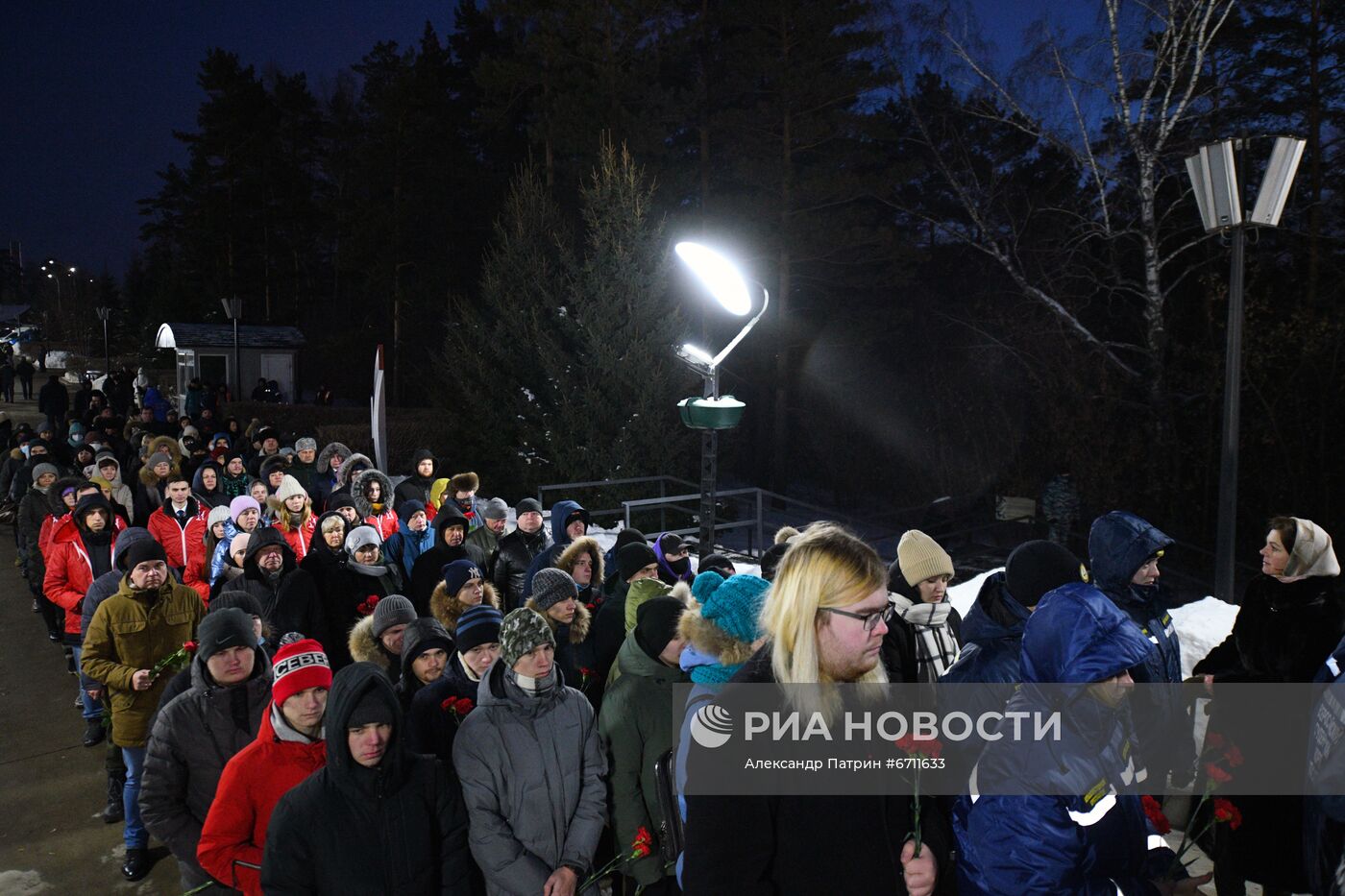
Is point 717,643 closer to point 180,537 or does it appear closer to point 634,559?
point 634,559

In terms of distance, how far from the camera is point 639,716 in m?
3.48

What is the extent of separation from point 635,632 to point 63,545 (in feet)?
17.0

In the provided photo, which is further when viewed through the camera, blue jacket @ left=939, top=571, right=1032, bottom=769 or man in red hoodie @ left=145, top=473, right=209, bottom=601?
man in red hoodie @ left=145, top=473, right=209, bottom=601

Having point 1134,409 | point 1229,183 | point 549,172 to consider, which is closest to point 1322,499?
point 1134,409

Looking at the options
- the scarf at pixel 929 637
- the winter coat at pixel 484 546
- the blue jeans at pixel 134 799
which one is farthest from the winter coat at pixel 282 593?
the scarf at pixel 929 637

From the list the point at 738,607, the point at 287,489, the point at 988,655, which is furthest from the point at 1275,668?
the point at 287,489

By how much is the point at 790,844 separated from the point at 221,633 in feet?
8.88

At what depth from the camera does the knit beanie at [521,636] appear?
10.6 feet

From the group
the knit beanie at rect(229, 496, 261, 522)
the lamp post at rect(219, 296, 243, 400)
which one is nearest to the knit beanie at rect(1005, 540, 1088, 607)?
the knit beanie at rect(229, 496, 261, 522)

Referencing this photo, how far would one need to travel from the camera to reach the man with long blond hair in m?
1.86

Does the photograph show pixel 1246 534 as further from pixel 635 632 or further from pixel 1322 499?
pixel 635 632

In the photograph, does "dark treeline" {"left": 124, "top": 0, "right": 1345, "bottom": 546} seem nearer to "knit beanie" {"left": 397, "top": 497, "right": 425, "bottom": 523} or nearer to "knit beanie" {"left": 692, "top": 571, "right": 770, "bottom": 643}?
"knit beanie" {"left": 397, "top": 497, "right": 425, "bottom": 523}

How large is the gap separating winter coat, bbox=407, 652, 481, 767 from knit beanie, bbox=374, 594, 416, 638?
26.4 inches

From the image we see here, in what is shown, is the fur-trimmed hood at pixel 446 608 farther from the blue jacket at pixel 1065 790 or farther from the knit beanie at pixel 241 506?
the blue jacket at pixel 1065 790
